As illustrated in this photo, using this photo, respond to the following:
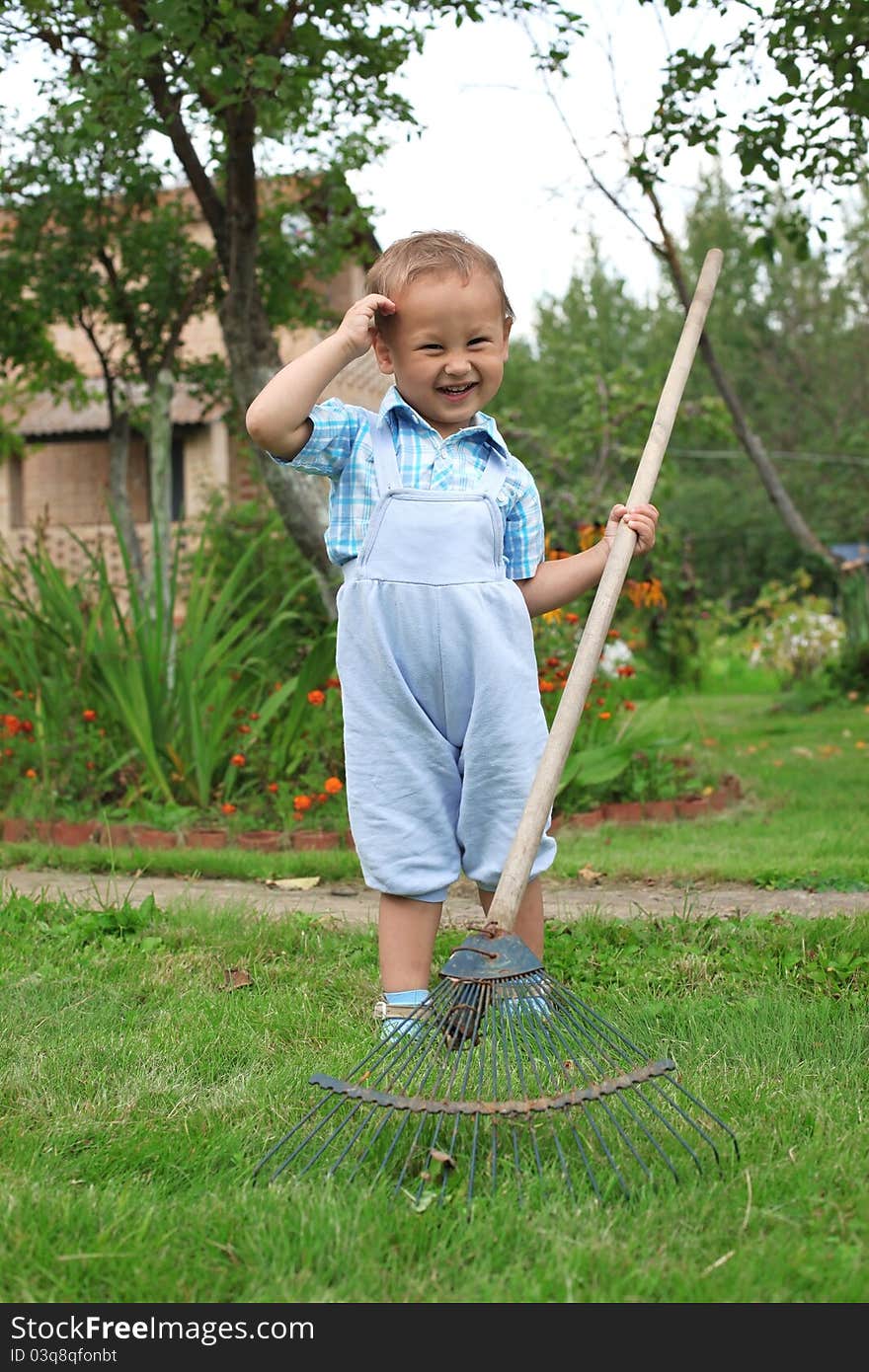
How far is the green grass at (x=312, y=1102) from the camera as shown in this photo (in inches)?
64.5

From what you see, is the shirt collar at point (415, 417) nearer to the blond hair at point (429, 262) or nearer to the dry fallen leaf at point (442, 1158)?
the blond hair at point (429, 262)

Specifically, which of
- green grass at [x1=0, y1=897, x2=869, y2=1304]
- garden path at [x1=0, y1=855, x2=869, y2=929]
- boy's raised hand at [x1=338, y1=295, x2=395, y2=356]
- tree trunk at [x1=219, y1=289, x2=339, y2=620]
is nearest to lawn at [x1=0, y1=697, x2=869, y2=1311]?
green grass at [x1=0, y1=897, x2=869, y2=1304]

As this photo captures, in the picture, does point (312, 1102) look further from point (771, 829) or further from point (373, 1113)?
point (771, 829)

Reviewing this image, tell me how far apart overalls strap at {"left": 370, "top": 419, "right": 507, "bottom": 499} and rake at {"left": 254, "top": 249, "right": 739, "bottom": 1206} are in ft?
1.76

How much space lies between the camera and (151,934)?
333cm

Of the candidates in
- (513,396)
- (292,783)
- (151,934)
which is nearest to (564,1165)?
(151,934)

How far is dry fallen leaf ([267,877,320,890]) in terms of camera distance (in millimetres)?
4188

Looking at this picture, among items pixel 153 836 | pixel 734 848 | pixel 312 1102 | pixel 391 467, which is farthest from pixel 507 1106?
pixel 153 836

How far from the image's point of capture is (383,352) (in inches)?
102

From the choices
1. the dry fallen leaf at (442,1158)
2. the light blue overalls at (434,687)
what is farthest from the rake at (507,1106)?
the light blue overalls at (434,687)

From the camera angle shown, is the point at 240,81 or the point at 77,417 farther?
the point at 77,417

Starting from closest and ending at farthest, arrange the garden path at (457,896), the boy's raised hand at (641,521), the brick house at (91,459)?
the boy's raised hand at (641,521)
the garden path at (457,896)
the brick house at (91,459)

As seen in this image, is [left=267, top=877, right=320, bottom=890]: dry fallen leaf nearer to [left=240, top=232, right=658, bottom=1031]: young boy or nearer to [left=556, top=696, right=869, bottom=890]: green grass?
[left=556, top=696, right=869, bottom=890]: green grass

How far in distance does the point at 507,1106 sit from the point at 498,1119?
0.32 ft
